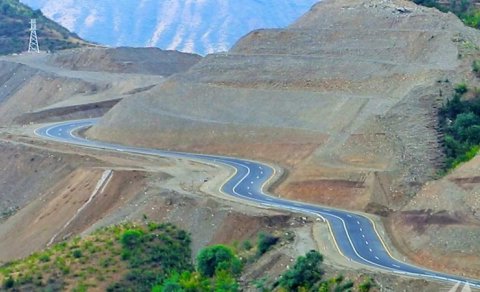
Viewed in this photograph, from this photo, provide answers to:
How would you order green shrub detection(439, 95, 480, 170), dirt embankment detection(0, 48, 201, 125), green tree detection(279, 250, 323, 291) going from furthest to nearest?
dirt embankment detection(0, 48, 201, 125) → green shrub detection(439, 95, 480, 170) → green tree detection(279, 250, 323, 291)

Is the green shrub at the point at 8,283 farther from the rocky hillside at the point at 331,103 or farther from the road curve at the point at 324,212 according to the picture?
the rocky hillside at the point at 331,103

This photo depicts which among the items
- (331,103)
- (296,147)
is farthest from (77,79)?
(296,147)

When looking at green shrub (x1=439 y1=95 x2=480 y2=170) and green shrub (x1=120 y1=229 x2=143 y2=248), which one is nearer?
green shrub (x1=120 y1=229 x2=143 y2=248)

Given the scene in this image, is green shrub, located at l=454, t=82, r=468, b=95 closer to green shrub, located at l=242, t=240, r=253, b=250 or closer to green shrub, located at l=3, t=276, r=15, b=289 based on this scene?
green shrub, located at l=242, t=240, r=253, b=250

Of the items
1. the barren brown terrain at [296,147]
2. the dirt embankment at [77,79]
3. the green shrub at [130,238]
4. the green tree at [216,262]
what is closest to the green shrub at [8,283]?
the green shrub at [130,238]

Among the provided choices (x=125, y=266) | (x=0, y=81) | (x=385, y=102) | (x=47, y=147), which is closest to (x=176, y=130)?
(x=47, y=147)

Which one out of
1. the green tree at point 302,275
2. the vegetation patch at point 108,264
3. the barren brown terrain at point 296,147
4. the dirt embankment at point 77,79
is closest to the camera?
the green tree at point 302,275

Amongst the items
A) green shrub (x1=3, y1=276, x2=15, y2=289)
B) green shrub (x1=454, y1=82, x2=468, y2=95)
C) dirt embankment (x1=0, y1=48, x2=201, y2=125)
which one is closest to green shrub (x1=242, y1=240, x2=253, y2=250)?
green shrub (x1=3, y1=276, x2=15, y2=289)
